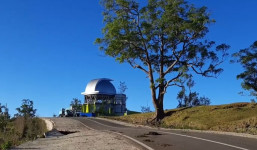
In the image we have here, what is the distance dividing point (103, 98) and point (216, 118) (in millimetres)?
70690

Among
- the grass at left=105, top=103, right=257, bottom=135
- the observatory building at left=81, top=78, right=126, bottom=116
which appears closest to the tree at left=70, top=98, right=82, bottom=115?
the observatory building at left=81, top=78, right=126, bottom=116

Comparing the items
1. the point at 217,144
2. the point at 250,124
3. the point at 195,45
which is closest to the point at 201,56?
the point at 195,45

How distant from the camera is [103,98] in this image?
4040 inches

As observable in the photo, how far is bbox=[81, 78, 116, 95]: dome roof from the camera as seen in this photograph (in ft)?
335

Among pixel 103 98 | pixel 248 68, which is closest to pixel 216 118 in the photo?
pixel 248 68

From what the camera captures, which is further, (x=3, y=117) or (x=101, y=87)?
(x=101, y=87)

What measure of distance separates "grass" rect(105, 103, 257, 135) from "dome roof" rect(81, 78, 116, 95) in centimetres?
5945

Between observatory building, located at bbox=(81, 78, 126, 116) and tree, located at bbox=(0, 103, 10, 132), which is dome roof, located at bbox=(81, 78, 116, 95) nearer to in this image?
observatory building, located at bbox=(81, 78, 126, 116)

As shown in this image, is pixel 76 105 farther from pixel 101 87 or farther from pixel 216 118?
pixel 216 118

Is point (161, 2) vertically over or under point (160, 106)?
over

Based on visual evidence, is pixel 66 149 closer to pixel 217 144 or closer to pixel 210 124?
pixel 217 144

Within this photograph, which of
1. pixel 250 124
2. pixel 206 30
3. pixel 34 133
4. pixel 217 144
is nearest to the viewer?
pixel 217 144

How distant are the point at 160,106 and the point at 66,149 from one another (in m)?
30.4

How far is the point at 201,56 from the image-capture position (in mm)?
41906
